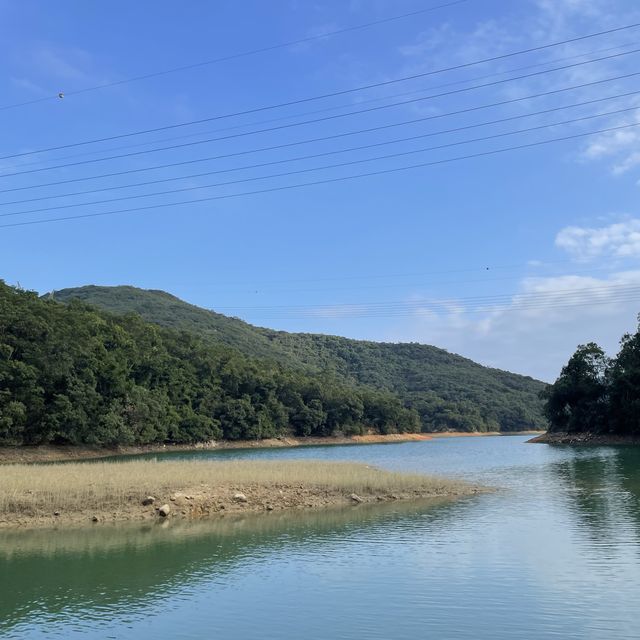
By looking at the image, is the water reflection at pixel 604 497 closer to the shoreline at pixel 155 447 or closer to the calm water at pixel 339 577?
the calm water at pixel 339 577

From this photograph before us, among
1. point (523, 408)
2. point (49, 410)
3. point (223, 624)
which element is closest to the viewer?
point (223, 624)

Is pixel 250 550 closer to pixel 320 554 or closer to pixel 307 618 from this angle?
pixel 320 554

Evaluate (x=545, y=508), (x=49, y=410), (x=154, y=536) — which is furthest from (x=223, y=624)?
(x=49, y=410)

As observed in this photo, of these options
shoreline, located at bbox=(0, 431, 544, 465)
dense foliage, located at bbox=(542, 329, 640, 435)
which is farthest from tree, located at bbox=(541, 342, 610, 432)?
shoreline, located at bbox=(0, 431, 544, 465)

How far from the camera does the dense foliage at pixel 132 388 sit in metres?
59.7

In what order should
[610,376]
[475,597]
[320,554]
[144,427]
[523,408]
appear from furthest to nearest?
1. [523,408]
2. [610,376]
3. [144,427]
4. [320,554]
5. [475,597]

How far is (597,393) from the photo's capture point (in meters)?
92.0

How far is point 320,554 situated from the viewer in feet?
58.0

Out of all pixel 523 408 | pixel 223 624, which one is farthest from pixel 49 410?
pixel 523 408

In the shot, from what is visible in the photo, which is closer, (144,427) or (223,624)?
(223,624)

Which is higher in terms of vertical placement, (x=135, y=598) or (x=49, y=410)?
(x=49, y=410)

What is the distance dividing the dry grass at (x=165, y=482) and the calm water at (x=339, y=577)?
96.6 inches

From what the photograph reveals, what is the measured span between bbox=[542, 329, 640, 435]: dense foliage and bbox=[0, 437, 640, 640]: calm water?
6528 cm

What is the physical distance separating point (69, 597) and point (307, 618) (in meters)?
5.35
